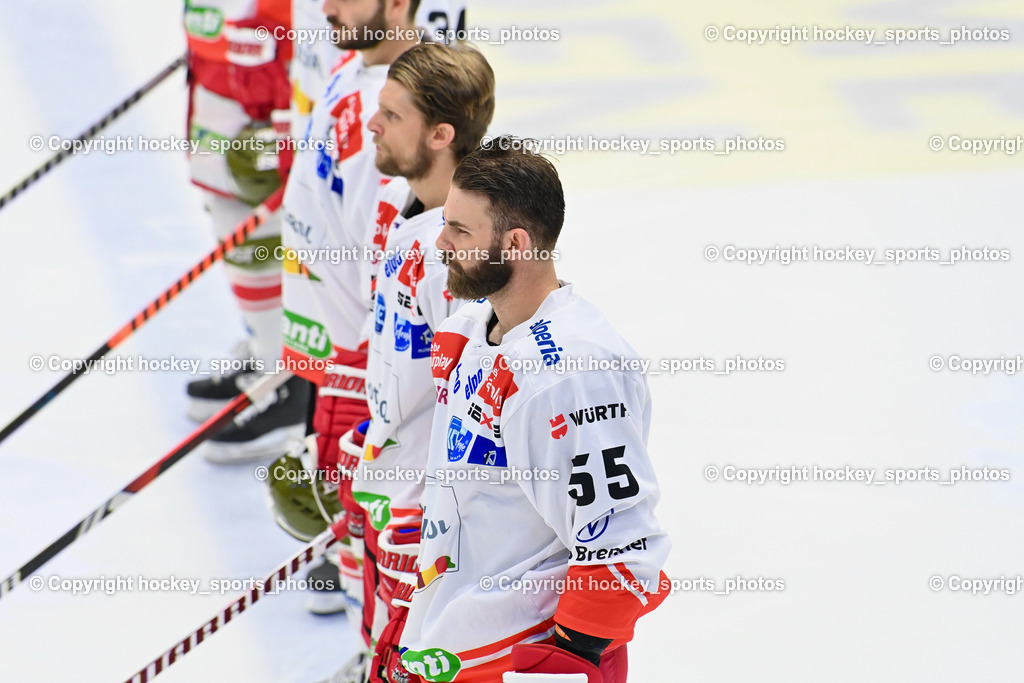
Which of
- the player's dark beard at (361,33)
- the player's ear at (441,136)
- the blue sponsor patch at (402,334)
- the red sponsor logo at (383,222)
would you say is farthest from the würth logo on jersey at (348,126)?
the blue sponsor patch at (402,334)

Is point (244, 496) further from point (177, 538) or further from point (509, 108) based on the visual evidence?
point (509, 108)

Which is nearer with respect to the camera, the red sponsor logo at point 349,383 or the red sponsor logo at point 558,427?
the red sponsor logo at point 558,427

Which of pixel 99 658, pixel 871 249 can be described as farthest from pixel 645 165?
pixel 99 658

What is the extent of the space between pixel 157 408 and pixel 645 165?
3108 millimetres

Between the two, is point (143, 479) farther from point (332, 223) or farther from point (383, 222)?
point (383, 222)

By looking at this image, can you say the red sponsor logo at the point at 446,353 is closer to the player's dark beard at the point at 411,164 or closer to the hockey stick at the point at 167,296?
the player's dark beard at the point at 411,164

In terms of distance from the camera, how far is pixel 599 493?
5.49ft

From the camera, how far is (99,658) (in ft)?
10.5

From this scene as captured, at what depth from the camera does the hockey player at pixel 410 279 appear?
2182 mm

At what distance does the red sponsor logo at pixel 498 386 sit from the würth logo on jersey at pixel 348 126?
1.02 meters

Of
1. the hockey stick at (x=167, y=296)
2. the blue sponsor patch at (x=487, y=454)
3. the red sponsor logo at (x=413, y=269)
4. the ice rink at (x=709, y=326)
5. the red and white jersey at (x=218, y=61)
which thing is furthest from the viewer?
the red and white jersey at (x=218, y=61)

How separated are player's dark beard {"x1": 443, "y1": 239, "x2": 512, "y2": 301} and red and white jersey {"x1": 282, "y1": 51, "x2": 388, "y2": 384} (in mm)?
827

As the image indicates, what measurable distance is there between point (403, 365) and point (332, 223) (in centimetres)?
70

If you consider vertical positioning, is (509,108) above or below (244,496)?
above
